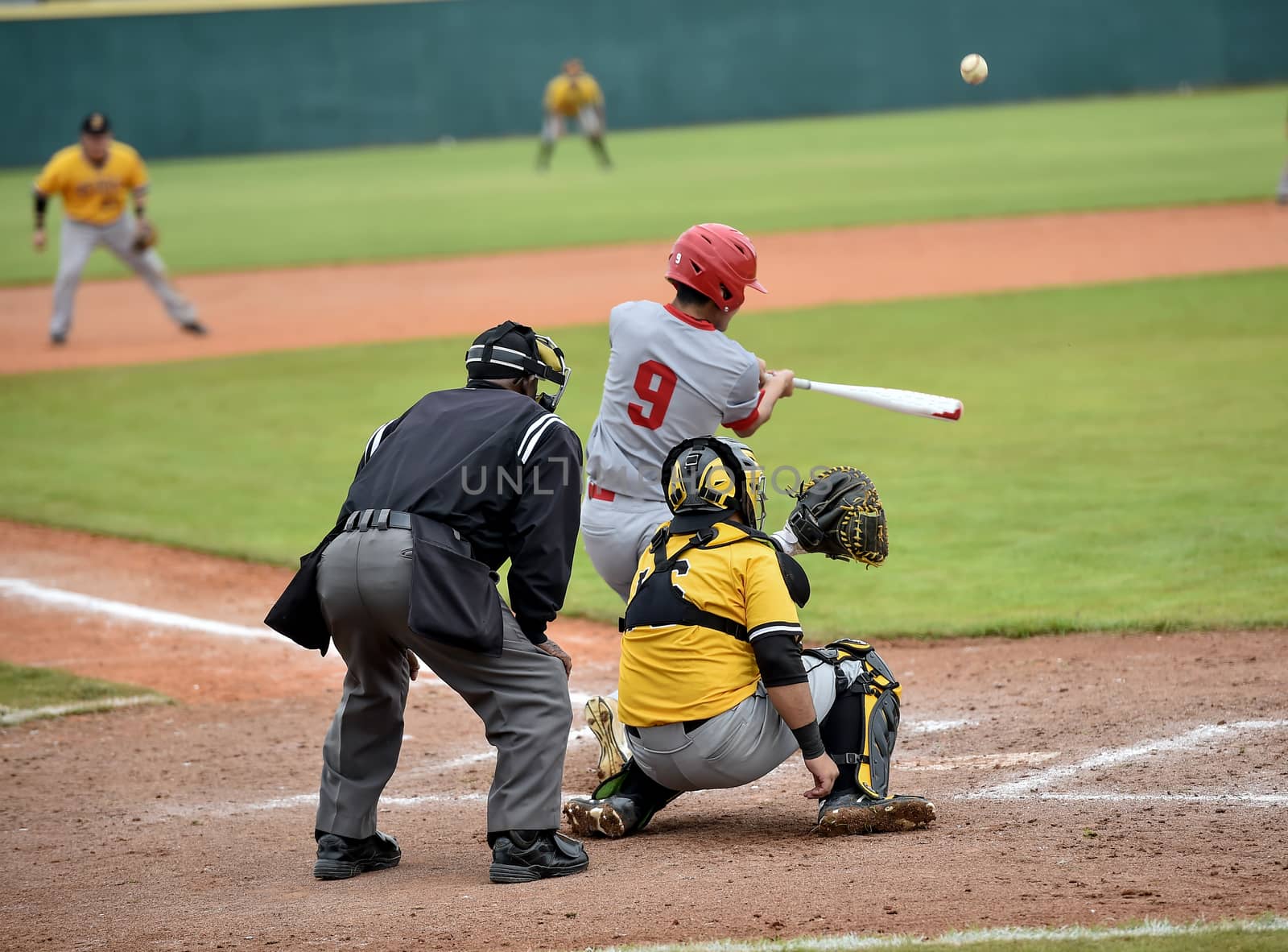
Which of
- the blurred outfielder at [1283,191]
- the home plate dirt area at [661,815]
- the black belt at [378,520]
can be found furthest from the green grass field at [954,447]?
the blurred outfielder at [1283,191]

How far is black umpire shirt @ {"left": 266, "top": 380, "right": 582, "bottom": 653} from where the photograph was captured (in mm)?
4555

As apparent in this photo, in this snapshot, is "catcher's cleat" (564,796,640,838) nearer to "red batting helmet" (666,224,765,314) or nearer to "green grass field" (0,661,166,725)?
"red batting helmet" (666,224,765,314)

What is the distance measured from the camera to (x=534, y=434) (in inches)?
181

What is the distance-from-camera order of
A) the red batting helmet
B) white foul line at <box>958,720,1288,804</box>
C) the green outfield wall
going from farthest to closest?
the green outfield wall < the red batting helmet < white foul line at <box>958,720,1288,804</box>

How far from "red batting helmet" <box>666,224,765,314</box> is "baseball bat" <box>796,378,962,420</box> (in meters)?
0.56

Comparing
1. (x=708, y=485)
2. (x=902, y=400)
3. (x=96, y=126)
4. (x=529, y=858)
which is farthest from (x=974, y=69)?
(x=96, y=126)

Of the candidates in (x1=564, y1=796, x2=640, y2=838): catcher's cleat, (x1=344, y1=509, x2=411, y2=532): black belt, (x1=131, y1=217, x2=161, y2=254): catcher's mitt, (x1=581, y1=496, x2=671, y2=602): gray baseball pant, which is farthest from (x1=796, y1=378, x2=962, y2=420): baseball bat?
(x1=131, y1=217, x2=161, y2=254): catcher's mitt

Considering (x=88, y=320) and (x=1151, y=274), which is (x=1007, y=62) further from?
(x=88, y=320)

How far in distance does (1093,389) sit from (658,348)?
7.89 m

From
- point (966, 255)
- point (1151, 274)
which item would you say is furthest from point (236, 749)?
point (966, 255)

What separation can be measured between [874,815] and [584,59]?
41625 mm

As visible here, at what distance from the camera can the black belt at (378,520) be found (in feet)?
14.9

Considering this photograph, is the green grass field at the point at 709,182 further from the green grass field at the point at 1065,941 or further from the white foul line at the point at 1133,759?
the green grass field at the point at 1065,941

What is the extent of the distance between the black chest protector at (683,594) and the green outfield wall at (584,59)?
135 ft
